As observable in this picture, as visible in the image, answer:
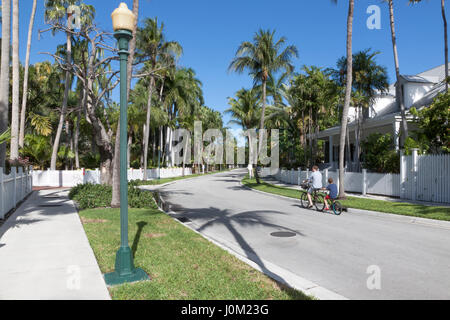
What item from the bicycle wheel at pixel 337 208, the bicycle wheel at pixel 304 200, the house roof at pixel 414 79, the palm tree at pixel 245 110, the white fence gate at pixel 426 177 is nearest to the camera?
the bicycle wheel at pixel 337 208

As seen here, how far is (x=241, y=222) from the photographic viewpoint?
9.98 metres

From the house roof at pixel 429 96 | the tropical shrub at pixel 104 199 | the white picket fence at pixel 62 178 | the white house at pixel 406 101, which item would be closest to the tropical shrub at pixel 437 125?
the white house at pixel 406 101

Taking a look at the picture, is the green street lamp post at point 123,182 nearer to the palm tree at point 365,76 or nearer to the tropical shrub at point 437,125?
the tropical shrub at point 437,125

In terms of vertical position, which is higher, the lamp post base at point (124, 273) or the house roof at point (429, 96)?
the house roof at point (429, 96)

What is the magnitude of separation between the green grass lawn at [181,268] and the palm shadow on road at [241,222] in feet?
0.79

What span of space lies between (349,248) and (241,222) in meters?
3.85

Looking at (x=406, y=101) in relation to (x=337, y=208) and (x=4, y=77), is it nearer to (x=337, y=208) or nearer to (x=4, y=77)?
(x=337, y=208)

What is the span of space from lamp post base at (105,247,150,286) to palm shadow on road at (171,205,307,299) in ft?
6.77

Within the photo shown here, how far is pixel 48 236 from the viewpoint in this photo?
24.7 ft

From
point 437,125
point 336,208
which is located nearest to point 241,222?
point 336,208

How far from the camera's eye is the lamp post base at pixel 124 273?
4.68m

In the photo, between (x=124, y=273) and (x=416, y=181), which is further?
(x=416, y=181)

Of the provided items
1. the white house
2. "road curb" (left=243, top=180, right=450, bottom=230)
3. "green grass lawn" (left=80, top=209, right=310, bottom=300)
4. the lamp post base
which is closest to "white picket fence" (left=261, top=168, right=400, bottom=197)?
the white house

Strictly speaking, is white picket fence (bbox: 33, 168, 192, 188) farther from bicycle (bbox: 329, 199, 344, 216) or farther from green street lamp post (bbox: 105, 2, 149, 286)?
green street lamp post (bbox: 105, 2, 149, 286)
